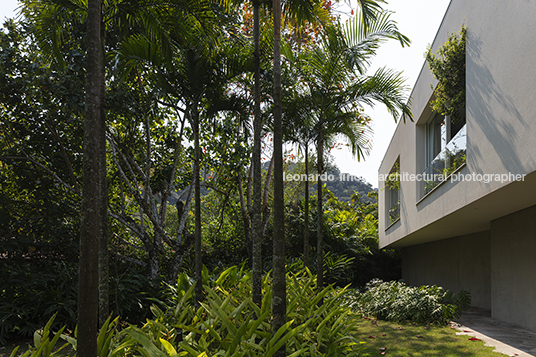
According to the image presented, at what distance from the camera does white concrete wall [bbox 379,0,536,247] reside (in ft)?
14.7

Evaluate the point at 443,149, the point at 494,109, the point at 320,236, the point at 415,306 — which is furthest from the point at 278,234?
the point at 443,149

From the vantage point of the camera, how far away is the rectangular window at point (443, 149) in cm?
682

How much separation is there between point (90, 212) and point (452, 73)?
671cm

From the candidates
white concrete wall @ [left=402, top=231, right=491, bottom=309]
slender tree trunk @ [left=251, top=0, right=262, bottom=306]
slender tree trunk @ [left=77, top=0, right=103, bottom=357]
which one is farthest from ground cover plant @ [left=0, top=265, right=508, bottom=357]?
white concrete wall @ [left=402, top=231, right=491, bottom=309]

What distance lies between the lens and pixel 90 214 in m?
2.54

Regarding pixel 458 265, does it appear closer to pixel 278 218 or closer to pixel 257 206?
pixel 257 206

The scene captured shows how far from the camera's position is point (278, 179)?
384 centimetres

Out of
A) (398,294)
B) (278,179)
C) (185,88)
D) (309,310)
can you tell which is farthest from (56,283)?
(398,294)

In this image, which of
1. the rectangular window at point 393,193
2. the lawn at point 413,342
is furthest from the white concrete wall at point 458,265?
the lawn at point 413,342

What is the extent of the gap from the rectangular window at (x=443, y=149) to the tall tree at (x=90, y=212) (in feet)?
19.2

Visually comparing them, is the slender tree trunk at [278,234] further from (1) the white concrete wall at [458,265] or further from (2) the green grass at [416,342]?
(1) the white concrete wall at [458,265]

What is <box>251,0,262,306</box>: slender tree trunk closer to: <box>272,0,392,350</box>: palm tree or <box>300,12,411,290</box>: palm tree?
<box>272,0,392,350</box>: palm tree

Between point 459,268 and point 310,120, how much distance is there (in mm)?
7590

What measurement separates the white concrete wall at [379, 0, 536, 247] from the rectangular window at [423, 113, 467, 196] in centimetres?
32
